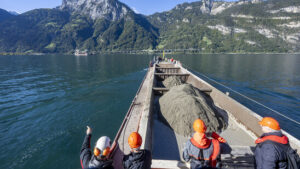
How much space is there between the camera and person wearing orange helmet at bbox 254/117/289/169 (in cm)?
238

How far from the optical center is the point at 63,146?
6.72 m

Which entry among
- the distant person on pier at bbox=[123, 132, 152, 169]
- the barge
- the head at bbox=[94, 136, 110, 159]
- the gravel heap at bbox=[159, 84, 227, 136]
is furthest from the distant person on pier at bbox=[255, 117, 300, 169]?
the gravel heap at bbox=[159, 84, 227, 136]

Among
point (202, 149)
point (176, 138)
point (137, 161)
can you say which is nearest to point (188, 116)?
point (176, 138)

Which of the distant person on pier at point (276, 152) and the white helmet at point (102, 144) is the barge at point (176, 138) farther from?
the distant person on pier at point (276, 152)

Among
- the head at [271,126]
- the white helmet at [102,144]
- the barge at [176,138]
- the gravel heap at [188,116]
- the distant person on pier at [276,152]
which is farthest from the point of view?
the gravel heap at [188,116]

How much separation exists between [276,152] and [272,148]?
0.09 m

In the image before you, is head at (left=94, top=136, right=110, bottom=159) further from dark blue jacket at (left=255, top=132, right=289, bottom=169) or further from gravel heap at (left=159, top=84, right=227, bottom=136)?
gravel heap at (left=159, top=84, right=227, bottom=136)

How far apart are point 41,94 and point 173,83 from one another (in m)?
14.4

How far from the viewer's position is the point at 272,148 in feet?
7.89

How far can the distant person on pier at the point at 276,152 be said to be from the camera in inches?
92.8

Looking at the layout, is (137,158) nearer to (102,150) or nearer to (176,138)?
(102,150)

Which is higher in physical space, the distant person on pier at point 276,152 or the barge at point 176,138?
the distant person on pier at point 276,152

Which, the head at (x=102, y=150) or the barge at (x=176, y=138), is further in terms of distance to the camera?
the barge at (x=176, y=138)

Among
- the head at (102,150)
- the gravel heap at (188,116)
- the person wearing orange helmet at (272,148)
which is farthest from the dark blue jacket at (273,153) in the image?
the gravel heap at (188,116)
